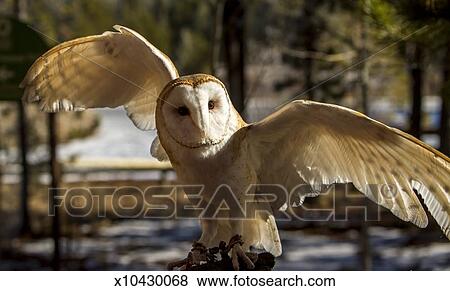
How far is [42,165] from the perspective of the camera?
367cm

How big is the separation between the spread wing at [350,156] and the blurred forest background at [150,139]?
159cm

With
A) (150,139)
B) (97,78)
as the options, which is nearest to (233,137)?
(97,78)

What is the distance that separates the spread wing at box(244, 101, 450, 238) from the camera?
A: 111 centimetres

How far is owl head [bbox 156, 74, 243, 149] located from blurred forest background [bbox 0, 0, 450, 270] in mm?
1648

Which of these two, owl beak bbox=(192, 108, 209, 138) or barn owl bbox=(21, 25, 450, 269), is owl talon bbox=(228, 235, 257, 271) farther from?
owl beak bbox=(192, 108, 209, 138)


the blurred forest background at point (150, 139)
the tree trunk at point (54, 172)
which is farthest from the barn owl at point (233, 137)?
the tree trunk at point (54, 172)

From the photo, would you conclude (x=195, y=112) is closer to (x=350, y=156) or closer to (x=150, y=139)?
A: (x=350, y=156)

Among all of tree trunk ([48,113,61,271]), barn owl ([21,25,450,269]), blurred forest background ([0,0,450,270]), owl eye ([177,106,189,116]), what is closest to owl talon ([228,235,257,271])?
barn owl ([21,25,450,269])

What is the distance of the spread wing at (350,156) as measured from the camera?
111cm

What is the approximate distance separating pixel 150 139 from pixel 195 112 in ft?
7.37

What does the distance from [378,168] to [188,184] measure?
29 centimetres

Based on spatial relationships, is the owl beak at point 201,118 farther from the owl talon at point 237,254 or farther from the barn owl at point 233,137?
the owl talon at point 237,254

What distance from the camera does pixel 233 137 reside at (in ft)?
3.83
